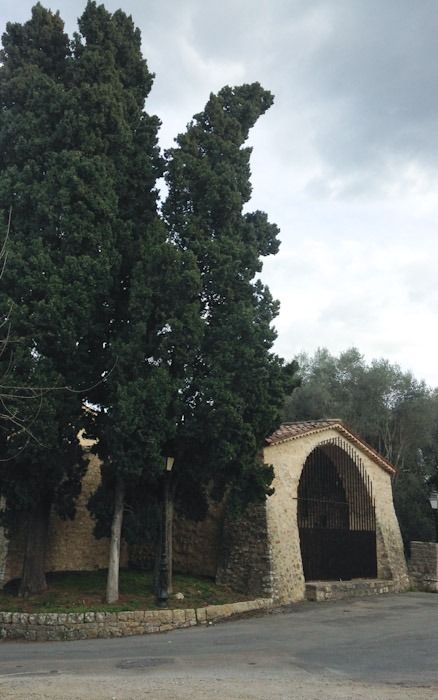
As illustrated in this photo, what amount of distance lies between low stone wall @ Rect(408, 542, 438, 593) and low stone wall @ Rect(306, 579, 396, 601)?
133cm

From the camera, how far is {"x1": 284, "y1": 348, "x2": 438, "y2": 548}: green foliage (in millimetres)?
32031

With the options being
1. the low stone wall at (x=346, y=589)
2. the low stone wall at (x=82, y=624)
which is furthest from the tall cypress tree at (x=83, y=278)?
the low stone wall at (x=346, y=589)

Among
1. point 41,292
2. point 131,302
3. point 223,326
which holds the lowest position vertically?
point 223,326

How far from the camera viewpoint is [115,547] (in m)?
14.8

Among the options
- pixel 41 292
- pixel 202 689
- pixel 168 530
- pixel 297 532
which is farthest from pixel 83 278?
pixel 297 532

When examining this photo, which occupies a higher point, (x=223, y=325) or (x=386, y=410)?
(x=386, y=410)

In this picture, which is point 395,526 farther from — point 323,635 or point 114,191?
point 114,191

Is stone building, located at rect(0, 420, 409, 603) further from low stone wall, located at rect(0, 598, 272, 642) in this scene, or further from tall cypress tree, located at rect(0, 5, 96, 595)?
low stone wall, located at rect(0, 598, 272, 642)

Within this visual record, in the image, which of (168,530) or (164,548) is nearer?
(164,548)

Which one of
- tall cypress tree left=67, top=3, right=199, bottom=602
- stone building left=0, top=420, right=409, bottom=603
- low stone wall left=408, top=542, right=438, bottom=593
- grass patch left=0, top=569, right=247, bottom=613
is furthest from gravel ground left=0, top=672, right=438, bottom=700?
low stone wall left=408, top=542, right=438, bottom=593

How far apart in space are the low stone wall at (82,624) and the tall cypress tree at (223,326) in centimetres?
330

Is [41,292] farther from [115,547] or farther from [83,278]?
[115,547]

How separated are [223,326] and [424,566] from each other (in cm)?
1342

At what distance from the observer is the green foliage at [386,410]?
32031 mm
